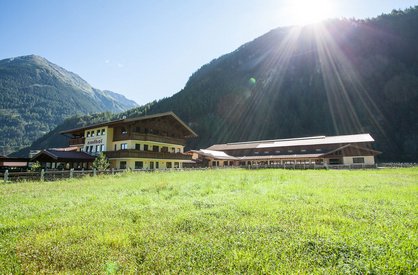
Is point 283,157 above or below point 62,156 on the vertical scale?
below

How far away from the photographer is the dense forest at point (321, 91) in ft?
333

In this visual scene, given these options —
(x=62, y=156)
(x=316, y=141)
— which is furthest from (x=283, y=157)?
(x=62, y=156)

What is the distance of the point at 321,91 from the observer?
126m

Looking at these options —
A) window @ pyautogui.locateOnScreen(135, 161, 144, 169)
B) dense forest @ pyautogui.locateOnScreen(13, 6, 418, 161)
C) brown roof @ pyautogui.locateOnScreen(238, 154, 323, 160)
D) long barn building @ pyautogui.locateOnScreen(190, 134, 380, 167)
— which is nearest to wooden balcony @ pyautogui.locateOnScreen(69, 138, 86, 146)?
window @ pyautogui.locateOnScreen(135, 161, 144, 169)

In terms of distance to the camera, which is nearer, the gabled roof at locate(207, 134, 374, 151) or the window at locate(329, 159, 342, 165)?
the window at locate(329, 159, 342, 165)

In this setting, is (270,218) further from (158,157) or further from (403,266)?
(158,157)

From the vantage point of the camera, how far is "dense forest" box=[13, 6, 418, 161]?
333 feet

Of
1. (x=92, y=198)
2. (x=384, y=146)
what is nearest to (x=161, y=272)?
(x=92, y=198)

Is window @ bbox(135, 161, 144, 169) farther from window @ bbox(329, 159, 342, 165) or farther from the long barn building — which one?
window @ bbox(329, 159, 342, 165)

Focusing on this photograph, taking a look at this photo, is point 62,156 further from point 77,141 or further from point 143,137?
point 77,141

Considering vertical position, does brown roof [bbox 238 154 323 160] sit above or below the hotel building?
below

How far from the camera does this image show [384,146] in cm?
8506

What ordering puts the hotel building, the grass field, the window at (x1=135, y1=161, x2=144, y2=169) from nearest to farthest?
the grass field < the hotel building < the window at (x1=135, y1=161, x2=144, y2=169)

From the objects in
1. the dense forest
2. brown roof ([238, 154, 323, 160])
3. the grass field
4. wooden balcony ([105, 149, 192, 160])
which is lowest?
the grass field
